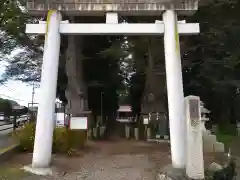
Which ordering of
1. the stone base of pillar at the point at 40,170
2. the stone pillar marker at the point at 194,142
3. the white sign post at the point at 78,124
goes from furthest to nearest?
1. the white sign post at the point at 78,124
2. the stone base of pillar at the point at 40,170
3. the stone pillar marker at the point at 194,142

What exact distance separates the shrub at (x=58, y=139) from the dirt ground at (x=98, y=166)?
0.43m

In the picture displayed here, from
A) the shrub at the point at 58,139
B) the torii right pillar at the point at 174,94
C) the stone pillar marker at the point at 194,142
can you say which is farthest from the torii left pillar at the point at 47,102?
the stone pillar marker at the point at 194,142

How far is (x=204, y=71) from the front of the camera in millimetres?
15500

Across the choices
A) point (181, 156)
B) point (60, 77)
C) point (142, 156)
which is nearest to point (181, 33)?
point (181, 156)

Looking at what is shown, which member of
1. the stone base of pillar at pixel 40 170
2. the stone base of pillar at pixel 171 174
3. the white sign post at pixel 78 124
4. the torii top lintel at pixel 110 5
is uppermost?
the torii top lintel at pixel 110 5

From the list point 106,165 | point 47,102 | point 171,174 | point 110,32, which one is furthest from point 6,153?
point 171,174

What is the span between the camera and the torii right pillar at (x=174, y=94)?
7660 millimetres

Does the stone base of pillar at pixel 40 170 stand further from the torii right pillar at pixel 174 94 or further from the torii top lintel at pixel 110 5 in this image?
the torii top lintel at pixel 110 5

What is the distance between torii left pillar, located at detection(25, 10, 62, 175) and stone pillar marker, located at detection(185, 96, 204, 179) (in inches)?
149

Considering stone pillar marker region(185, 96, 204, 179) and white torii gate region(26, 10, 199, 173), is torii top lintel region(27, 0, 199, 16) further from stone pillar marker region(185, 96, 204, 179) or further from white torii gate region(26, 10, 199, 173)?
stone pillar marker region(185, 96, 204, 179)

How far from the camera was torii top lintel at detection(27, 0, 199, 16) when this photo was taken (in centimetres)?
852

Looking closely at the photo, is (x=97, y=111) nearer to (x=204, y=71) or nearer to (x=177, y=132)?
(x=204, y=71)

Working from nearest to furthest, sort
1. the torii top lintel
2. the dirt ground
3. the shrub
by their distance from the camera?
the dirt ground, the torii top lintel, the shrub

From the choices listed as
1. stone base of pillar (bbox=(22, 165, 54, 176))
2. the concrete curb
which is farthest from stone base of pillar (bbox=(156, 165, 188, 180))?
the concrete curb
